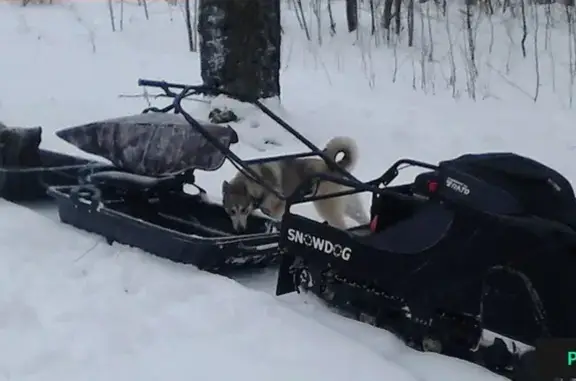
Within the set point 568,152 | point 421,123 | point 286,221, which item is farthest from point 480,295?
point 421,123

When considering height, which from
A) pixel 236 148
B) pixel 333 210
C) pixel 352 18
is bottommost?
pixel 236 148

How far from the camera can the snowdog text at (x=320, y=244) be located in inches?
118

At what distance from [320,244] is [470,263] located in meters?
0.62

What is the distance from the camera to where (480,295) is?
2.62 meters

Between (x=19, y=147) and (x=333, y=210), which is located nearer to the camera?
(x=333, y=210)

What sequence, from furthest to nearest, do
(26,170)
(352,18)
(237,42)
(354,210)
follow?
(352,18) < (237,42) < (26,170) < (354,210)

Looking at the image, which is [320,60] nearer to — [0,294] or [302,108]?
[302,108]

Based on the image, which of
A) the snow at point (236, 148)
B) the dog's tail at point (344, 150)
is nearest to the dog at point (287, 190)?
the dog's tail at point (344, 150)

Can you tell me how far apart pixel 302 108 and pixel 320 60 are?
2332 mm

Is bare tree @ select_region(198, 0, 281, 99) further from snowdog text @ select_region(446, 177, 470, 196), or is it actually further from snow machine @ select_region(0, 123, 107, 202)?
snowdog text @ select_region(446, 177, 470, 196)

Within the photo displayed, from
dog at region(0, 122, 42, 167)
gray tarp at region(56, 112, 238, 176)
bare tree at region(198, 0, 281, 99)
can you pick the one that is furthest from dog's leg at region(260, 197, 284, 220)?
bare tree at region(198, 0, 281, 99)

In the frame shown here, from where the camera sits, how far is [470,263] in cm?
263

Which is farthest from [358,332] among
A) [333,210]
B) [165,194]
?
[165,194]

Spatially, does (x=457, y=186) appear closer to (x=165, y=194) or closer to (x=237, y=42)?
(x=165, y=194)
